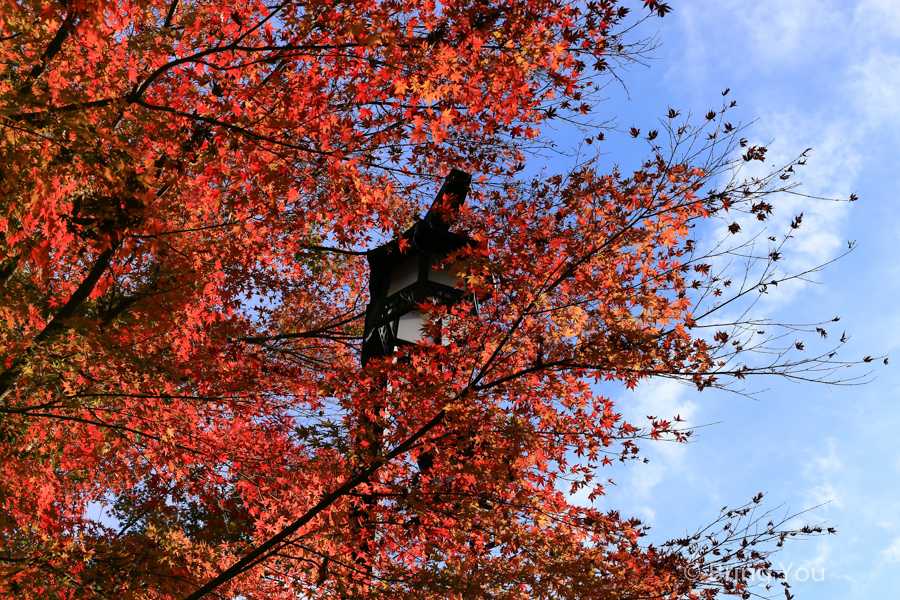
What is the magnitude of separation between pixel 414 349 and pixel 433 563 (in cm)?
206

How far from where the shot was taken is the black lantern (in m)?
6.73

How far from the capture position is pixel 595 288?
6027mm

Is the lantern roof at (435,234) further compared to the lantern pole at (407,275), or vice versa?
the lantern roof at (435,234)

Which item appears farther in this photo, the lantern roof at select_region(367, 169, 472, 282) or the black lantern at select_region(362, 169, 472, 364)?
the lantern roof at select_region(367, 169, 472, 282)

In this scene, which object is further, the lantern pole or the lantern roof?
the lantern roof

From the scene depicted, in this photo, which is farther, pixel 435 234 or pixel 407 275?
pixel 407 275

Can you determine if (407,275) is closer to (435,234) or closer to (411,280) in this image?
(411,280)

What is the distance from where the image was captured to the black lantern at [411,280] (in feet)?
22.1

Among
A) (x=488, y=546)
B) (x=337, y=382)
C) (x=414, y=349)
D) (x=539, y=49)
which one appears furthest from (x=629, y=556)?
(x=539, y=49)

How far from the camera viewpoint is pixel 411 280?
705 cm

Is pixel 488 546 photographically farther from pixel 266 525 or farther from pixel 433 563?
pixel 266 525

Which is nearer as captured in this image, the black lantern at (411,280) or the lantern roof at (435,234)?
the black lantern at (411,280)

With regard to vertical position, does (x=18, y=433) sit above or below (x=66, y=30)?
below

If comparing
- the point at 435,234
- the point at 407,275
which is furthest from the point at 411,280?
the point at 435,234
